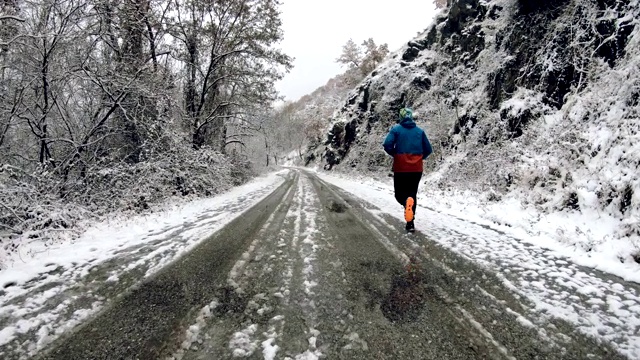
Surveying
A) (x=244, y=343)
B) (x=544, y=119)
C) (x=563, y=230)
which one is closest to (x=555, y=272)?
(x=563, y=230)

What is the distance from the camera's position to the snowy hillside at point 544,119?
5480 millimetres

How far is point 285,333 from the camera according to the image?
229 centimetres

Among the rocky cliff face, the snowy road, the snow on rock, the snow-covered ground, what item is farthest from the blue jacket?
the snow on rock

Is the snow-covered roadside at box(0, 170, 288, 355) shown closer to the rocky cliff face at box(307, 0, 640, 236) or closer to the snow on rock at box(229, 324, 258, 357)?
the snow on rock at box(229, 324, 258, 357)

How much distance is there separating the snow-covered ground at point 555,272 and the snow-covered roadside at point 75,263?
13.0ft

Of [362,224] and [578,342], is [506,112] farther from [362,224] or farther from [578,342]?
[578,342]

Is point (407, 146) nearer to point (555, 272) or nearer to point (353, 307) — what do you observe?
point (555, 272)

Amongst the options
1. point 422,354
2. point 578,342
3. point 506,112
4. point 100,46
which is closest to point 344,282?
point 422,354

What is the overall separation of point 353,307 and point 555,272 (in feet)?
8.32

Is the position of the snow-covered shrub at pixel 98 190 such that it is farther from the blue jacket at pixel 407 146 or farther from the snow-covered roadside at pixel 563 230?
the snow-covered roadside at pixel 563 230

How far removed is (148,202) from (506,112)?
12.7 m

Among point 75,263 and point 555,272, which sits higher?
point 75,263

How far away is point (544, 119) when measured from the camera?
9664mm

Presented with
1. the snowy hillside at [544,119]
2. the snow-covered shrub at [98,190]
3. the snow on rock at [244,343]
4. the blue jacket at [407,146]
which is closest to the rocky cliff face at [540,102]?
the snowy hillside at [544,119]
